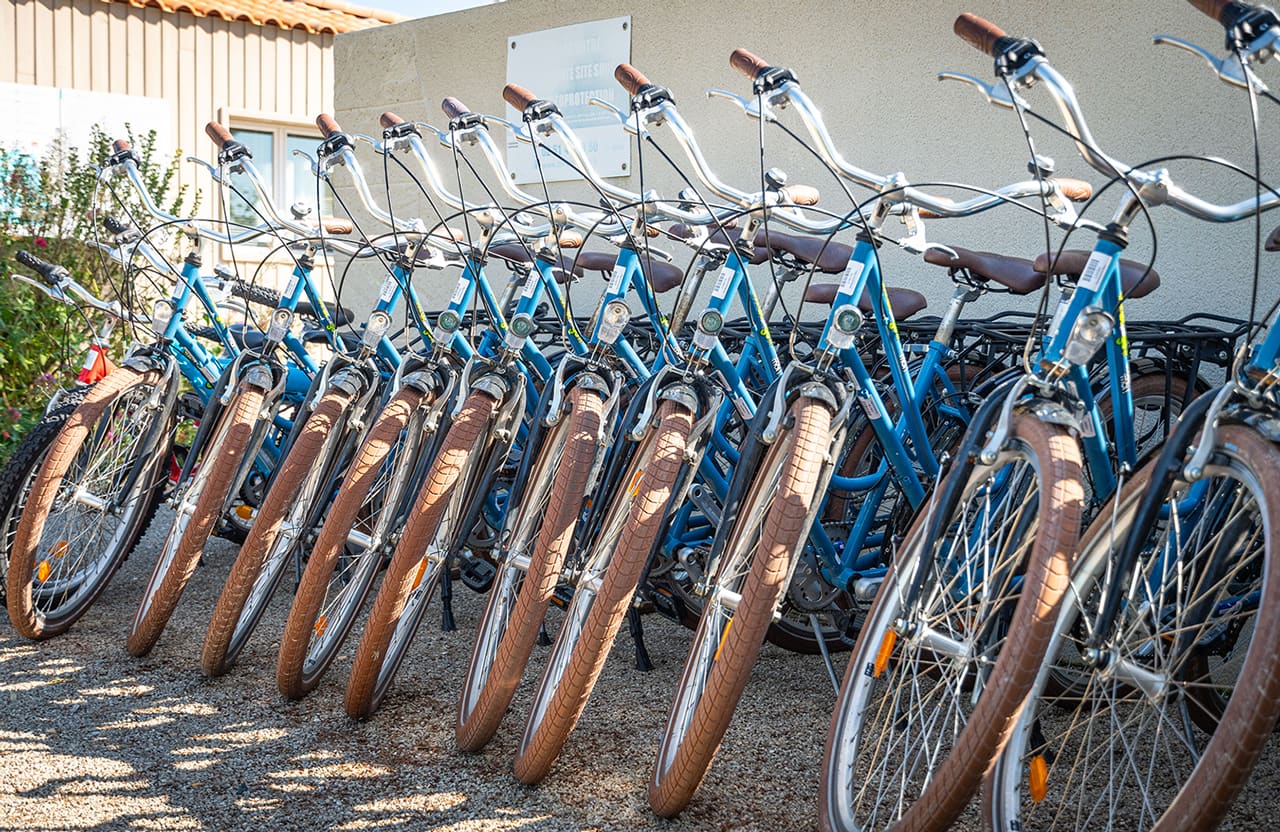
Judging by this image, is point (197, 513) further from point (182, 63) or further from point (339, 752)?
point (182, 63)

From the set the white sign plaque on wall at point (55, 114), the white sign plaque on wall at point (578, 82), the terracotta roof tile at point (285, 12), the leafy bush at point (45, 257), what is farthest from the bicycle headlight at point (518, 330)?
the terracotta roof tile at point (285, 12)

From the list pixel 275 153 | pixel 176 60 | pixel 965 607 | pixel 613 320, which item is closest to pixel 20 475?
pixel 613 320

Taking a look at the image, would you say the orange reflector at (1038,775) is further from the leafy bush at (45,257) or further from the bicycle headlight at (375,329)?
the leafy bush at (45,257)

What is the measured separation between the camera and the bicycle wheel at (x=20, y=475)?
3391 mm

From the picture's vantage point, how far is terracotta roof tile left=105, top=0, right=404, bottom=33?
1116 cm

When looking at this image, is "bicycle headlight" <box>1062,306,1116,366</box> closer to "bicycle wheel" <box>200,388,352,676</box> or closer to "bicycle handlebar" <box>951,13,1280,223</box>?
"bicycle handlebar" <box>951,13,1280,223</box>

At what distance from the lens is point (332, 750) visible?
8.37ft

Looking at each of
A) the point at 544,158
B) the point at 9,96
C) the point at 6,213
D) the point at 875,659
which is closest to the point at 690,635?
the point at 875,659

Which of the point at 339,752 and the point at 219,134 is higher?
the point at 219,134

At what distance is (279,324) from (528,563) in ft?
3.56

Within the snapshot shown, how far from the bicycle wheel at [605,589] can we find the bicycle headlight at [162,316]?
5.38ft

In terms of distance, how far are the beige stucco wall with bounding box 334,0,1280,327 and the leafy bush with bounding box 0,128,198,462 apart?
2.13 meters

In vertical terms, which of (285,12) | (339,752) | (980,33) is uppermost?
(285,12)

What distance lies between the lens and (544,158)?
5020mm
